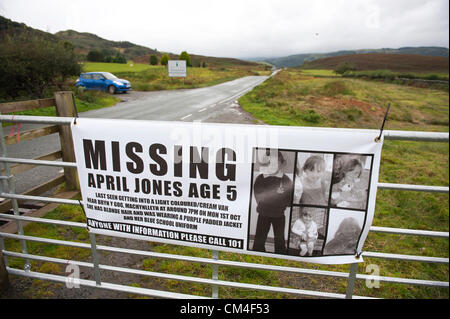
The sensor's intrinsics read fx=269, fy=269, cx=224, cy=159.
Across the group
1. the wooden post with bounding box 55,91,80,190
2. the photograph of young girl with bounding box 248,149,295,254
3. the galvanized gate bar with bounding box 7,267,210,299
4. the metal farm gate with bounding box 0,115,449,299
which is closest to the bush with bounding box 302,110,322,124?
the wooden post with bounding box 55,91,80,190

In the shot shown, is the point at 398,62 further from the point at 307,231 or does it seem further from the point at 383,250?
the point at 307,231

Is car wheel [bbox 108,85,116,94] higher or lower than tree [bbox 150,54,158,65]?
lower

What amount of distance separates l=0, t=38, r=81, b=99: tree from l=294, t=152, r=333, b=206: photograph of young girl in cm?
956

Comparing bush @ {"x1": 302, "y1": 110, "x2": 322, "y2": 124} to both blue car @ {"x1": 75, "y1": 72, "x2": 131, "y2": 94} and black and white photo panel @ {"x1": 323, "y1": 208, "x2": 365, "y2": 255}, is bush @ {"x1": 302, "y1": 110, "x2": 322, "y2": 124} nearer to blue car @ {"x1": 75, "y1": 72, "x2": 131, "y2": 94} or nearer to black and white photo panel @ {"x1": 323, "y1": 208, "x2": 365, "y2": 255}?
black and white photo panel @ {"x1": 323, "y1": 208, "x2": 365, "y2": 255}

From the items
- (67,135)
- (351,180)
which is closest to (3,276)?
(67,135)

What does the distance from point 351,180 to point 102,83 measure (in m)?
22.5

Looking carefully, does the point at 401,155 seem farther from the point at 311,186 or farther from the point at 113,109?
the point at 113,109

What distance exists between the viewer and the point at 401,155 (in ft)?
28.0

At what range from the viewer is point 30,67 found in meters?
9.19

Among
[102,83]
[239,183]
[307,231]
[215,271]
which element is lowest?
[215,271]

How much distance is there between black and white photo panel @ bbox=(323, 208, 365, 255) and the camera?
187 cm

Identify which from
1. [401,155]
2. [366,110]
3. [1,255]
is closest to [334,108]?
[366,110]
